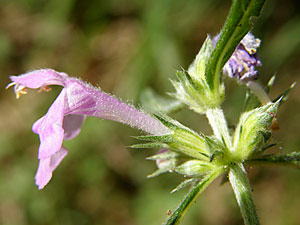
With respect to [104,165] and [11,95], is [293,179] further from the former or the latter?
[11,95]

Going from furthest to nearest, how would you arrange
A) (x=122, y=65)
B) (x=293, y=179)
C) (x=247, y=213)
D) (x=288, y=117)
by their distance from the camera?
(x=122, y=65) < (x=288, y=117) < (x=293, y=179) < (x=247, y=213)

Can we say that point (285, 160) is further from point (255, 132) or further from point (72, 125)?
point (72, 125)

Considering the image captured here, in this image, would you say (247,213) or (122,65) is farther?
(122,65)

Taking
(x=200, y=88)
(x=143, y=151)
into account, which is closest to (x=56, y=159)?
(x=200, y=88)

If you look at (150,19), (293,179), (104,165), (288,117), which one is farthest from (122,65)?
(293,179)

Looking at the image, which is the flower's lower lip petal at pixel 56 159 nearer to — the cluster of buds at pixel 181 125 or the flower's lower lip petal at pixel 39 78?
the cluster of buds at pixel 181 125

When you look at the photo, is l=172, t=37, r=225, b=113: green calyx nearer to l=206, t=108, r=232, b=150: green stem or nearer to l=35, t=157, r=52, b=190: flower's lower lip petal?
l=206, t=108, r=232, b=150: green stem
